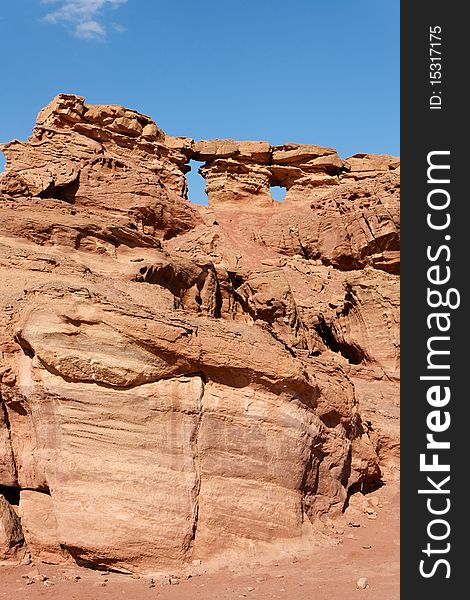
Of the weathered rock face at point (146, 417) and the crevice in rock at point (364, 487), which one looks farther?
the crevice in rock at point (364, 487)

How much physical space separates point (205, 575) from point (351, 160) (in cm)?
2683

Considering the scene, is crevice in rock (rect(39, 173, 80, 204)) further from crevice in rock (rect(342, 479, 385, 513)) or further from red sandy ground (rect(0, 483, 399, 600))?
red sandy ground (rect(0, 483, 399, 600))

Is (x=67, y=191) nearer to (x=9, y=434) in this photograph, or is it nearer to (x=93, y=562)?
(x=9, y=434)

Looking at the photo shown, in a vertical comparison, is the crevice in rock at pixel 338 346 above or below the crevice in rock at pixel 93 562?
above

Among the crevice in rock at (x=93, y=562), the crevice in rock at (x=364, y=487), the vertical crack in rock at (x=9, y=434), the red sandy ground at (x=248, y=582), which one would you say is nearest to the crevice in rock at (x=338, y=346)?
the crevice in rock at (x=364, y=487)

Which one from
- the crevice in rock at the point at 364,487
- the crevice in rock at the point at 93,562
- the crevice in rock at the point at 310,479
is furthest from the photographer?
the crevice in rock at the point at 364,487

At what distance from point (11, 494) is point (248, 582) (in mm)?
3872

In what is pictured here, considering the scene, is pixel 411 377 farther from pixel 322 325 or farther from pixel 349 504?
pixel 322 325

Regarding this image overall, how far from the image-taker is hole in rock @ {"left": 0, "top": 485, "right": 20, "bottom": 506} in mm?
8711

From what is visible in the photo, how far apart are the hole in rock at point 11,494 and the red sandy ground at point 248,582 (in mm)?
1244

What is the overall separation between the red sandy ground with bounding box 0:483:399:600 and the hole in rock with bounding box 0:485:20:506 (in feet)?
4.08

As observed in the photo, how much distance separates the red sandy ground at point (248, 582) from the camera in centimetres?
694

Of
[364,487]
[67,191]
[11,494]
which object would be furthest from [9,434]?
[67,191]

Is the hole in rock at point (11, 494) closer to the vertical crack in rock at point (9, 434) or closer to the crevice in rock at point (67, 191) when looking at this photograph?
the vertical crack in rock at point (9, 434)
